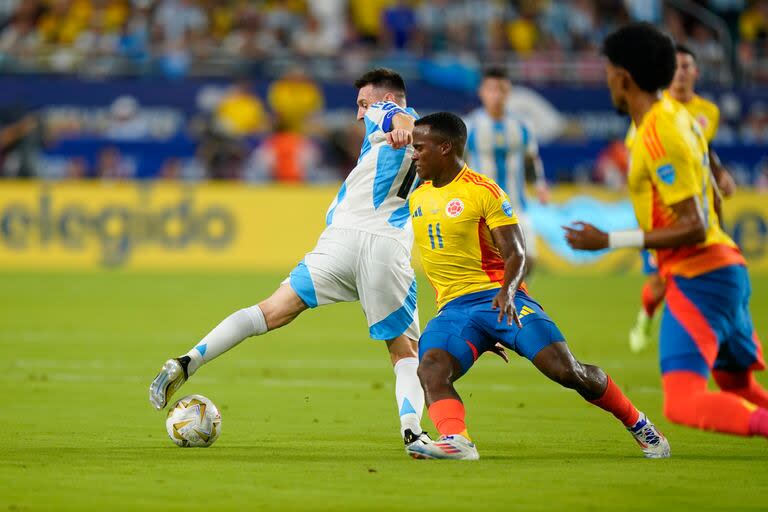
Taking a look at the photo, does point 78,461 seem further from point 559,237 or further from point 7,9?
point 7,9

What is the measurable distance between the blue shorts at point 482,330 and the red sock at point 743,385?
964mm

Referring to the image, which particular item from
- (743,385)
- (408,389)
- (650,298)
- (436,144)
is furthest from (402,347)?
(650,298)

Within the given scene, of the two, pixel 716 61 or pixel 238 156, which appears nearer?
pixel 238 156

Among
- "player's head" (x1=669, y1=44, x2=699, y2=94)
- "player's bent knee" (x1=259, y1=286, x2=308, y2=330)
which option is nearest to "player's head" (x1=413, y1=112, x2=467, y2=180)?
"player's bent knee" (x1=259, y1=286, x2=308, y2=330)

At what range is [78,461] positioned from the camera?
741cm

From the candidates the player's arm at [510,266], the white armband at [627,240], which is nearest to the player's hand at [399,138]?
the player's arm at [510,266]

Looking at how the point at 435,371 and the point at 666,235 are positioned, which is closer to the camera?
the point at 666,235

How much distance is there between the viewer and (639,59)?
6.38 metres

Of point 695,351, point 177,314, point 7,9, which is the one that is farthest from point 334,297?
Answer: point 7,9

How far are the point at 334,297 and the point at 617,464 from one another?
2033 mm

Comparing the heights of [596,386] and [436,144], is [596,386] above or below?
below

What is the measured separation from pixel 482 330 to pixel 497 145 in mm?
7402

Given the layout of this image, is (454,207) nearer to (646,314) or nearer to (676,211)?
(676,211)

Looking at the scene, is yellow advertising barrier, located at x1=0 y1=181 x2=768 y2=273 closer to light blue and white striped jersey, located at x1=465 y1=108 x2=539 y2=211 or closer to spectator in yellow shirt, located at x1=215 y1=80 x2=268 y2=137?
spectator in yellow shirt, located at x1=215 y1=80 x2=268 y2=137
